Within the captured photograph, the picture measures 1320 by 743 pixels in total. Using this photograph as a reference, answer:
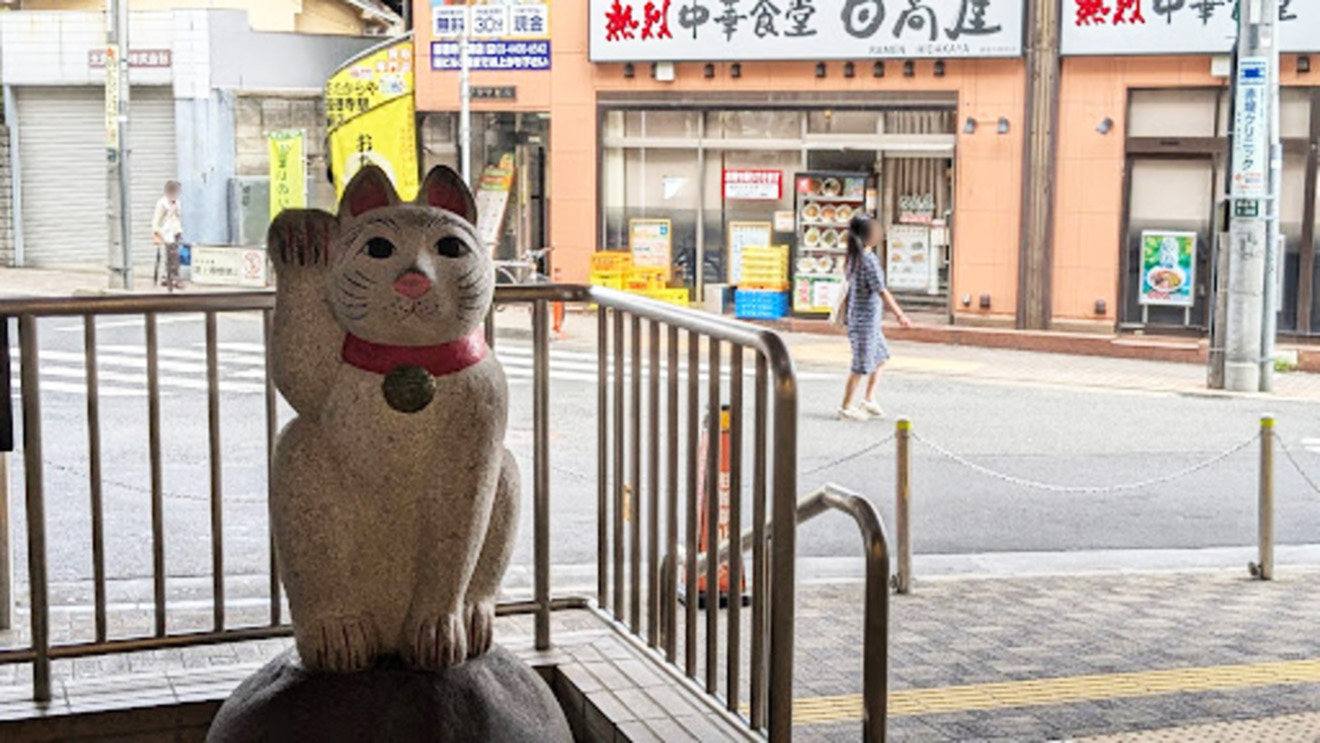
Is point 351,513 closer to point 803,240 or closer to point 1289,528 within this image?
point 1289,528

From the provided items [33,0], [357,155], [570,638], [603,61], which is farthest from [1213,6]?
[33,0]

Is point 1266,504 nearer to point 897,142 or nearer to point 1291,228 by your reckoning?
point 1291,228

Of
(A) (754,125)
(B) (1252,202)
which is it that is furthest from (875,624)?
(A) (754,125)

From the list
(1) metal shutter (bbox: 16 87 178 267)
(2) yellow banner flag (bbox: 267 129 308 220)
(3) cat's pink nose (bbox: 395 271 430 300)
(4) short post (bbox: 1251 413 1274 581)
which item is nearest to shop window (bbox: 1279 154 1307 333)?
(4) short post (bbox: 1251 413 1274 581)

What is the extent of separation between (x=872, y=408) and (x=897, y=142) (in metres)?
8.41

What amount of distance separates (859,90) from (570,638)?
56.9ft

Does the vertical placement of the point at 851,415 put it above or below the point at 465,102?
below

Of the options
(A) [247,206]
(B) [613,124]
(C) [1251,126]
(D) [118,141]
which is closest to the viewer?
(C) [1251,126]

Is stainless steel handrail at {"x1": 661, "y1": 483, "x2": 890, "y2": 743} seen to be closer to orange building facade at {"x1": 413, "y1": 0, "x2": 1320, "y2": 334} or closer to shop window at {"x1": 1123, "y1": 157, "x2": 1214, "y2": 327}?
orange building facade at {"x1": 413, "y1": 0, "x2": 1320, "y2": 334}

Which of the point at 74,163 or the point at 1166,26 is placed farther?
the point at 74,163

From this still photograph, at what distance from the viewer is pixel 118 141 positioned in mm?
23781

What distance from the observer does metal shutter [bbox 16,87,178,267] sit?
29.5m

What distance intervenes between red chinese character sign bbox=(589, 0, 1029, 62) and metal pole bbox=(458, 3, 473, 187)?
187 cm

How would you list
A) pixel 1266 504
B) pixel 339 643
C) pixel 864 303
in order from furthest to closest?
1. pixel 864 303
2. pixel 1266 504
3. pixel 339 643
